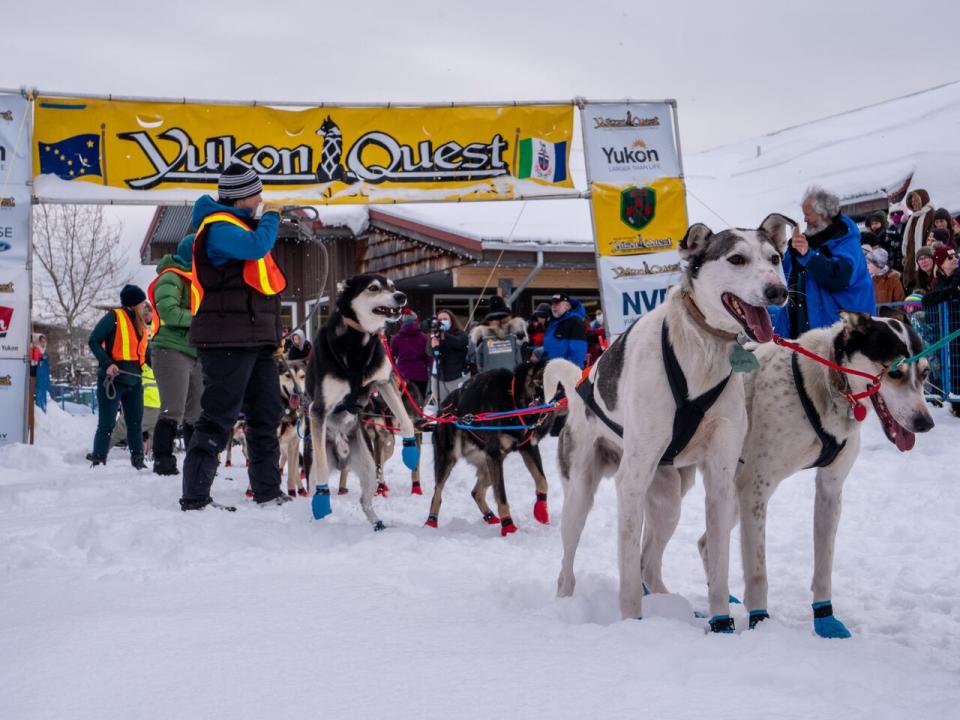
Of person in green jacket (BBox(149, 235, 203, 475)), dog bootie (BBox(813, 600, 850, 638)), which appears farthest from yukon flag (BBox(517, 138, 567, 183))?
dog bootie (BBox(813, 600, 850, 638))

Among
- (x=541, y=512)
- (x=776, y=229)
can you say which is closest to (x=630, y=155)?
(x=541, y=512)

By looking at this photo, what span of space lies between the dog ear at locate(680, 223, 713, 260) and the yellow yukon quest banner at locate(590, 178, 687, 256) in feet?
17.8

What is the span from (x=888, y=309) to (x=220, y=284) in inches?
127

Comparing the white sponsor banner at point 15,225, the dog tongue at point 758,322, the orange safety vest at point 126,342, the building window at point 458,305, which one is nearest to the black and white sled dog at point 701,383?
the dog tongue at point 758,322

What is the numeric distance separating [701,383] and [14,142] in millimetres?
7070

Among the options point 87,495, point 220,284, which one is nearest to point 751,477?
point 220,284

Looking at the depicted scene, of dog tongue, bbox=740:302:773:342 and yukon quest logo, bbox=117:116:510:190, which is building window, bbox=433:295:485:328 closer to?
yukon quest logo, bbox=117:116:510:190

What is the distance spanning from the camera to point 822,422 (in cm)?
276

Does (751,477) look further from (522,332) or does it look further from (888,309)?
(522,332)

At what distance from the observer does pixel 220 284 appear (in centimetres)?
454

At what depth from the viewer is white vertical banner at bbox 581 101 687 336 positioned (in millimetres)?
8016

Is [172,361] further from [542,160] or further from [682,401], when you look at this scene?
[682,401]

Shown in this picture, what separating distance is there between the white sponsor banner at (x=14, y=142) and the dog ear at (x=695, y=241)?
22.4ft

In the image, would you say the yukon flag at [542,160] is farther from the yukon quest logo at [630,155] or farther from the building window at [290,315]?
the building window at [290,315]
